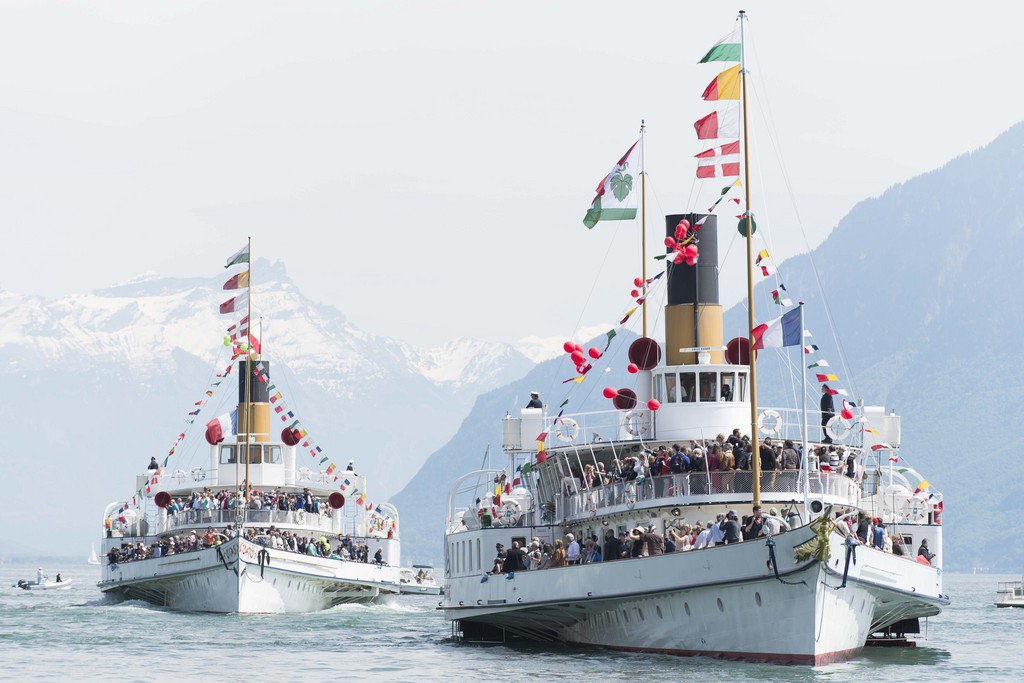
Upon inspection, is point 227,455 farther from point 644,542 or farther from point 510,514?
point 644,542

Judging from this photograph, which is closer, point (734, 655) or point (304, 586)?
point (734, 655)

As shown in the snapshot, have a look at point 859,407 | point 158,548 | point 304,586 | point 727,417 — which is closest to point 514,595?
point 727,417

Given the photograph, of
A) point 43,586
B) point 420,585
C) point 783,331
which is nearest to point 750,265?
point 783,331

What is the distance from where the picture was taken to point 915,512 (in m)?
57.4

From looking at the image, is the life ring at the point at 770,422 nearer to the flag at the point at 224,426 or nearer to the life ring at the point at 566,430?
the life ring at the point at 566,430

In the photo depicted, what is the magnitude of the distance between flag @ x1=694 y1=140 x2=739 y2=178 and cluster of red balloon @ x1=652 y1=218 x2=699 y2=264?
4.21 m

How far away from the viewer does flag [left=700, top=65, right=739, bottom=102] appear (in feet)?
148

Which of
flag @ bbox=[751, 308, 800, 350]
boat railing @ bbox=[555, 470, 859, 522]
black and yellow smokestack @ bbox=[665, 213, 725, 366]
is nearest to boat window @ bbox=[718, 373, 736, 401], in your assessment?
black and yellow smokestack @ bbox=[665, 213, 725, 366]

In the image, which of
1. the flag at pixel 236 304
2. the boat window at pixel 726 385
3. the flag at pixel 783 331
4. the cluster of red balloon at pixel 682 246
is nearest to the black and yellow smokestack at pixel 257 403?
the flag at pixel 236 304

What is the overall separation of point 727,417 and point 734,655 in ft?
34.0

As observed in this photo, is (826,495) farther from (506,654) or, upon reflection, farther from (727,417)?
(506,654)

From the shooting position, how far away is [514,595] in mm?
52000

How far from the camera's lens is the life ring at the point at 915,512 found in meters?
57.3

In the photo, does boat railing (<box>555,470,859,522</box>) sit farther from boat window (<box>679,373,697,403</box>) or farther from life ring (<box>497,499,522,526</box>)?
life ring (<box>497,499,522,526</box>)
